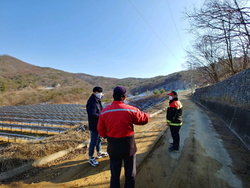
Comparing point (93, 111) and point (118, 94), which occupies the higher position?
point (118, 94)

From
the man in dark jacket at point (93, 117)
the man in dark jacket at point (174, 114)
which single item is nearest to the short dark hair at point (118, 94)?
the man in dark jacket at point (93, 117)

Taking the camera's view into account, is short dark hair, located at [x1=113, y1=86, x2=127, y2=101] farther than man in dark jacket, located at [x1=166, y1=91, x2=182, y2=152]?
No

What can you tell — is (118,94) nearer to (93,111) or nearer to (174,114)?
(93,111)

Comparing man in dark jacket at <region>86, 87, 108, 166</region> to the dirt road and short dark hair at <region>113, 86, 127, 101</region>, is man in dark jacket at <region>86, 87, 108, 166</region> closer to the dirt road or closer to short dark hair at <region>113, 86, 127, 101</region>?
the dirt road

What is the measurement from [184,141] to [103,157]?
3.04 metres

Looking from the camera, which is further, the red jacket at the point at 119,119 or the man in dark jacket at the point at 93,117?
the man in dark jacket at the point at 93,117

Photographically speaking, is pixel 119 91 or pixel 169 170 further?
pixel 169 170

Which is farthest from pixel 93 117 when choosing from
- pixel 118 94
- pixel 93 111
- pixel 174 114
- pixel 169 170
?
pixel 174 114

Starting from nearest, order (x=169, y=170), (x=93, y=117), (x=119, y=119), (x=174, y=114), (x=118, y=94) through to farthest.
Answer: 1. (x=119, y=119)
2. (x=118, y=94)
3. (x=169, y=170)
4. (x=93, y=117)
5. (x=174, y=114)

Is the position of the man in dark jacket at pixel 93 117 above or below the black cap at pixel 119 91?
below

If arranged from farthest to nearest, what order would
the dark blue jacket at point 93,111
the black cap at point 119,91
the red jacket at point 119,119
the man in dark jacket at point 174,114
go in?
1. the man in dark jacket at point 174,114
2. the dark blue jacket at point 93,111
3. the black cap at point 119,91
4. the red jacket at point 119,119

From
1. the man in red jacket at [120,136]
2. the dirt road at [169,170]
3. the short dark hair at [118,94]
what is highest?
the short dark hair at [118,94]

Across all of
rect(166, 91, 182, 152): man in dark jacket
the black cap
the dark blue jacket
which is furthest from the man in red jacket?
rect(166, 91, 182, 152): man in dark jacket

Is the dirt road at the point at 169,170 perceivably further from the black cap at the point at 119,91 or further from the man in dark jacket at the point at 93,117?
the black cap at the point at 119,91
